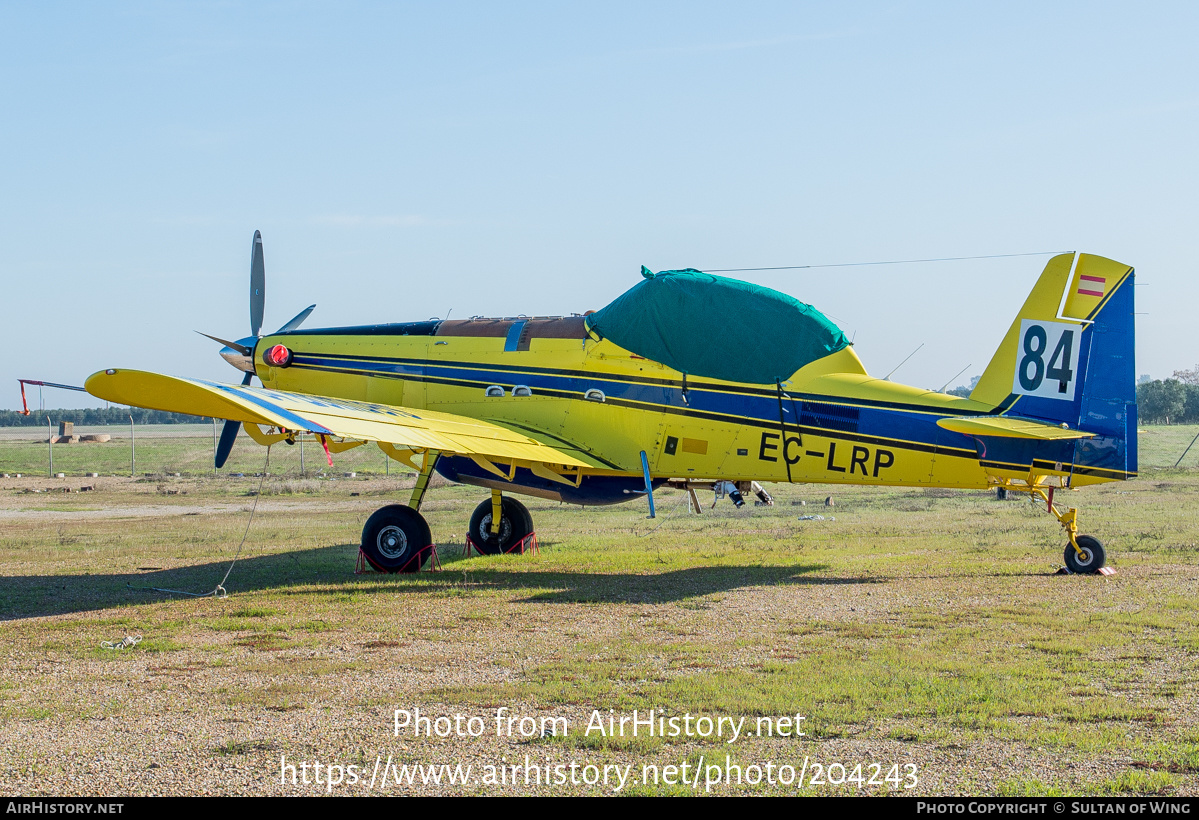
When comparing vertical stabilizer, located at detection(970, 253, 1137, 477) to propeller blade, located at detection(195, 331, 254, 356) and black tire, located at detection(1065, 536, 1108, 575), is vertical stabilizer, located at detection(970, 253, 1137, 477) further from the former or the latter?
propeller blade, located at detection(195, 331, 254, 356)

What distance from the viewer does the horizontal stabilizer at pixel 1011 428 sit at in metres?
10.6

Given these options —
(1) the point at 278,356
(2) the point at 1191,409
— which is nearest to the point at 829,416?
(1) the point at 278,356

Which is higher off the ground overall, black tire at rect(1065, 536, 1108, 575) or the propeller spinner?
the propeller spinner

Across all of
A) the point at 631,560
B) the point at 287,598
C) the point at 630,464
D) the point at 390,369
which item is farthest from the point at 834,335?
the point at 287,598

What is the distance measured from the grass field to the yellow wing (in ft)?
5.10

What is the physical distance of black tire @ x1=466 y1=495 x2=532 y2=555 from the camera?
14.2 meters

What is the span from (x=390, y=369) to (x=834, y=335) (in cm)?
599

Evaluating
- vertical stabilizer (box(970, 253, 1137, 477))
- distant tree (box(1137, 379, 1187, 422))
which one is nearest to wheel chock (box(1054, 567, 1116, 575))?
vertical stabilizer (box(970, 253, 1137, 477))

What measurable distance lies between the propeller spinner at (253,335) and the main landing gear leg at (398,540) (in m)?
3.03

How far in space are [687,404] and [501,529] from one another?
3665mm

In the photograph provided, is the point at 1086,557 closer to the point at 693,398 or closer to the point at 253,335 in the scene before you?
the point at 693,398

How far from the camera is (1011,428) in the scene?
422 inches

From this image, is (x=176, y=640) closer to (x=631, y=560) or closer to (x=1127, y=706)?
(x=631, y=560)

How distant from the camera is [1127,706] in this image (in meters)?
5.98
